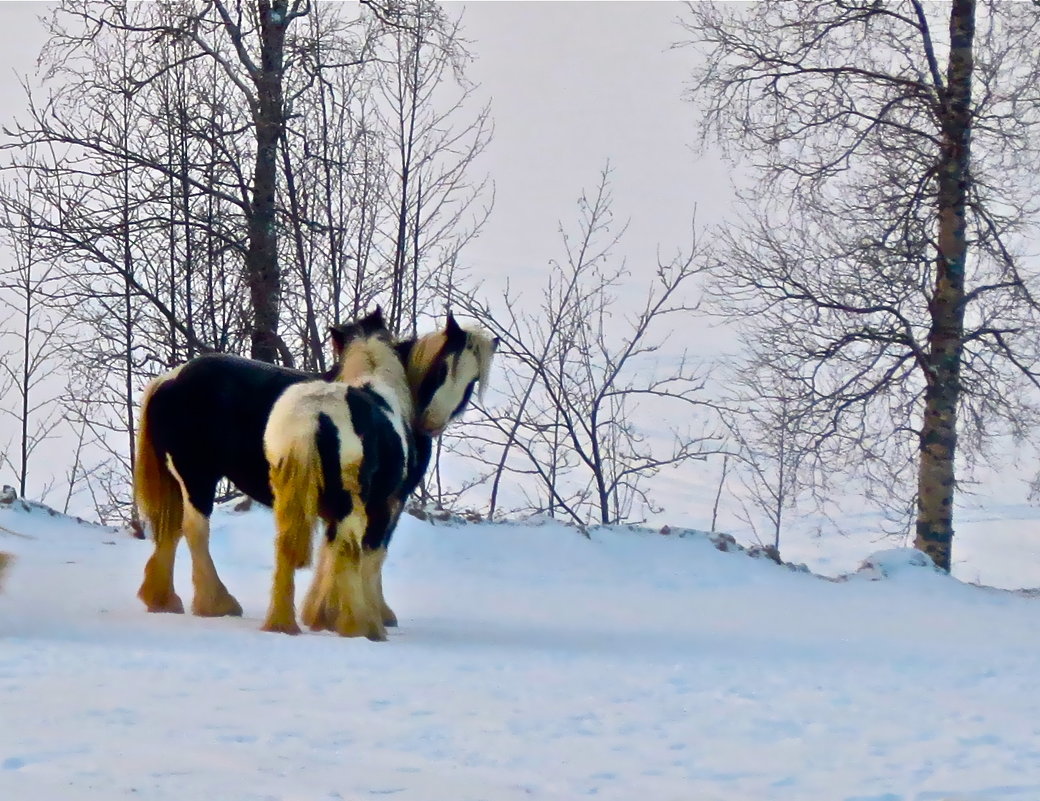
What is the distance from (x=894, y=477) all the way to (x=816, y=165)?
3.84 meters

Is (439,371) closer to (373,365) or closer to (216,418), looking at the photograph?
(373,365)

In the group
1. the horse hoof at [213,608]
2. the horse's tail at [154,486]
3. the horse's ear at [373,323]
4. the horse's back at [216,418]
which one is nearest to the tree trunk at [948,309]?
the horse's ear at [373,323]

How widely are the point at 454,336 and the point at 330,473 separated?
136 centimetres

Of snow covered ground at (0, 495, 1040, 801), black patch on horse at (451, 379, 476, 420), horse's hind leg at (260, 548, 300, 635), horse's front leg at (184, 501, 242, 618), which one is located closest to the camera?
snow covered ground at (0, 495, 1040, 801)

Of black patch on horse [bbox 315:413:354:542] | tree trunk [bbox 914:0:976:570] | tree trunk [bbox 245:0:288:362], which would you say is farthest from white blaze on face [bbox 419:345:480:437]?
tree trunk [bbox 914:0:976:570]

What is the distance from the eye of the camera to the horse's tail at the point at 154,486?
25.1 feet

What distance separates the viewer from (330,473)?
678 cm

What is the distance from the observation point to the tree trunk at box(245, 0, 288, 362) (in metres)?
15.2

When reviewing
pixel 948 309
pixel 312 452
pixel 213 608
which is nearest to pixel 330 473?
pixel 312 452

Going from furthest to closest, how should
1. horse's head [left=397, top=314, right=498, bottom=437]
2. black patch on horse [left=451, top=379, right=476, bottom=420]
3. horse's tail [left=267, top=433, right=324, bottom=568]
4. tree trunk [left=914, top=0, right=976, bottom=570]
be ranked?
tree trunk [left=914, top=0, right=976, bottom=570], black patch on horse [left=451, top=379, right=476, bottom=420], horse's head [left=397, top=314, right=498, bottom=437], horse's tail [left=267, top=433, right=324, bottom=568]

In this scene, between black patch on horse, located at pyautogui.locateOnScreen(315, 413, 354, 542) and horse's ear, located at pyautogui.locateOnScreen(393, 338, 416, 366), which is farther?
horse's ear, located at pyautogui.locateOnScreen(393, 338, 416, 366)

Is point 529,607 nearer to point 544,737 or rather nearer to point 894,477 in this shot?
point 544,737

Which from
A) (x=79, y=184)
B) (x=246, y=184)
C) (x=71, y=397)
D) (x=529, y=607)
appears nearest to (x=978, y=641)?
(x=529, y=607)

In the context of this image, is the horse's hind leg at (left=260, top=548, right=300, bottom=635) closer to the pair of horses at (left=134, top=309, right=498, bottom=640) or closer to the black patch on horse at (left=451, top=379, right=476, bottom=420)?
the pair of horses at (left=134, top=309, right=498, bottom=640)
